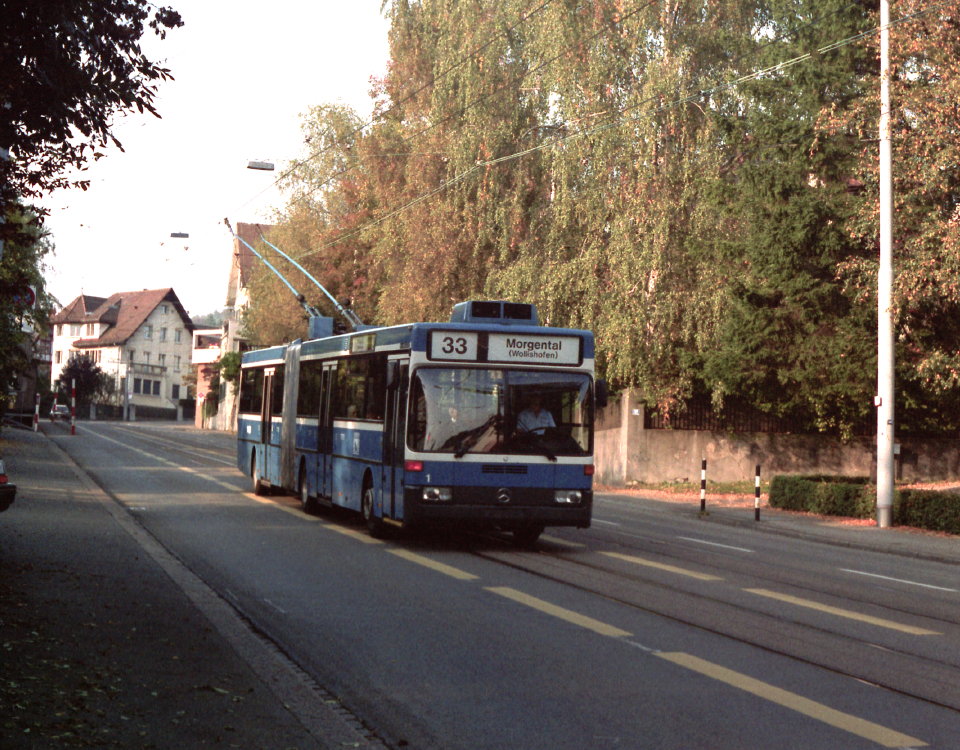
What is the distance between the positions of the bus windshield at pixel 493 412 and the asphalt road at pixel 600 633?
1334 mm

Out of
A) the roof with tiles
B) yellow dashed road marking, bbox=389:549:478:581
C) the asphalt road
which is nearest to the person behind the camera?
the asphalt road

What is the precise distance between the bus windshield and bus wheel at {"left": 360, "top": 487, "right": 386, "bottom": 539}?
1.95 meters

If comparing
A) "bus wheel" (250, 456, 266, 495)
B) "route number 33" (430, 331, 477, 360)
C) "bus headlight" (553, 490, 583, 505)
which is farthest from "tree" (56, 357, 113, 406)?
"bus headlight" (553, 490, 583, 505)

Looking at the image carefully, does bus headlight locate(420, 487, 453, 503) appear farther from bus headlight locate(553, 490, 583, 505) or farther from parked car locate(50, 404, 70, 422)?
parked car locate(50, 404, 70, 422)

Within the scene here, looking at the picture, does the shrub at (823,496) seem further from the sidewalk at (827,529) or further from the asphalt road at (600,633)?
the asphalt road at (600,633)

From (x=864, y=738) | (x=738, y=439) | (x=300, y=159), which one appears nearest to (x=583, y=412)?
(x=864, y=738)

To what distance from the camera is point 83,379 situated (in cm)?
12438

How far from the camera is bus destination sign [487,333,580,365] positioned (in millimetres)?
15586

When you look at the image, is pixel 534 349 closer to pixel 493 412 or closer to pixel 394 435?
pixel 493 412

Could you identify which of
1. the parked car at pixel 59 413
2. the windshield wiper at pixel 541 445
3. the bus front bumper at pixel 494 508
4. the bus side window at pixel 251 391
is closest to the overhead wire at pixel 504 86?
the bus side window at pixel 251 391

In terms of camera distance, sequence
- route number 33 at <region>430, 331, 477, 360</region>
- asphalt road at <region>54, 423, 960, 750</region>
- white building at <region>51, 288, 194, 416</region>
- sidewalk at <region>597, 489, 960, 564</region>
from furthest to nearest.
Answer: white building at <region>51, 288, 194, 416</region>
sidewalk at <region>597, 489, 960, 564</region>
route number 33 at <region>430, 331, 477, 360</region>
asphalt road at <region>54, 423, 960, 750</region>

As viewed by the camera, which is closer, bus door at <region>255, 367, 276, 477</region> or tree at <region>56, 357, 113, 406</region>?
bus door at <region>255, 367, 276, 477</region>

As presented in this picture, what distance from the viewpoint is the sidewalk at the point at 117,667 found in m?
5.96

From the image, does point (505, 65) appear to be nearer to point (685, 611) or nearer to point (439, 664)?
point (685, 611)
